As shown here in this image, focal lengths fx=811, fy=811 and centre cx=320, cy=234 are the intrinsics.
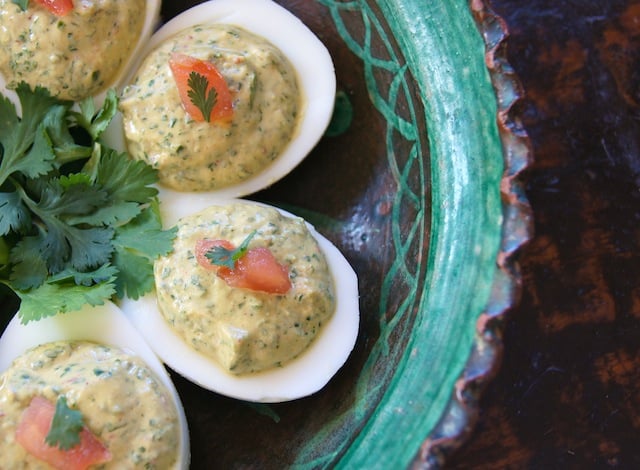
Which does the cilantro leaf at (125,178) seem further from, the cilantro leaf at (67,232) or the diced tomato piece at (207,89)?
the diced tomato piece at (207,89)

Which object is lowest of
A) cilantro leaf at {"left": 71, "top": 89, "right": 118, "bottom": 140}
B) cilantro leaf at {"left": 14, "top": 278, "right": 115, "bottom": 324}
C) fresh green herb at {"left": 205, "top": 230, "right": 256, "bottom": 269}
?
cilantro leaf at {"left": 14, "top": 278, "right": 115, "bottom": 324}

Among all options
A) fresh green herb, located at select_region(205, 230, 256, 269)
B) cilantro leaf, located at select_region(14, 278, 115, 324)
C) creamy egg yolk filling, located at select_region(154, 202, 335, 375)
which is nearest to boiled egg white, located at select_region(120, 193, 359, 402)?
creamy egg yolk filling, located at select_region(154, 202, 335, 375)

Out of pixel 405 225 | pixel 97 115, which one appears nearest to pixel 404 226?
pixel 405 225

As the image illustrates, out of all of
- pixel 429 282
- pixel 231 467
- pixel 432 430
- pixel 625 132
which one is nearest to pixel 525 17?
pixel 625 132

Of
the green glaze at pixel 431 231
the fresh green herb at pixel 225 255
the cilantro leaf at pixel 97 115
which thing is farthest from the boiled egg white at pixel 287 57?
the fresh green herb at pixel 225 255

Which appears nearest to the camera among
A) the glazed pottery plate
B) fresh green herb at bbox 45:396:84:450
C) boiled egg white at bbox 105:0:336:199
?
the glazed pottery plate

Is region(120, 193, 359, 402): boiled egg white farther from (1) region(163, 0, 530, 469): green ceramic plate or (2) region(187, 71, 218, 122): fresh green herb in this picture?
(2) region(187, 71, 218, 122): fresh green herb
